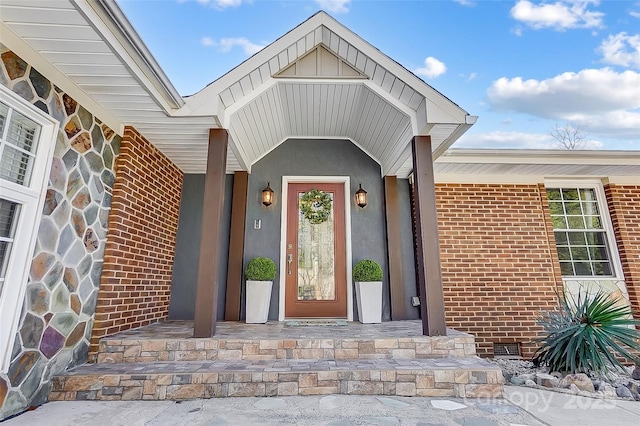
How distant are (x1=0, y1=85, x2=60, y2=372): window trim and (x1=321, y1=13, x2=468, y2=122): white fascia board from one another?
2801mm

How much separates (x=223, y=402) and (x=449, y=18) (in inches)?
338

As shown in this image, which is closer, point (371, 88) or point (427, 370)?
point (427, 370)

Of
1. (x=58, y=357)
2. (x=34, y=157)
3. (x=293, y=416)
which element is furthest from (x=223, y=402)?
(x=34, y=157)

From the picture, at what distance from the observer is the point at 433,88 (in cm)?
312

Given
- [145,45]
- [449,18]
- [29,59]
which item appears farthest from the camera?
[449,18]

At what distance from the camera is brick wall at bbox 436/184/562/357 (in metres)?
4.23

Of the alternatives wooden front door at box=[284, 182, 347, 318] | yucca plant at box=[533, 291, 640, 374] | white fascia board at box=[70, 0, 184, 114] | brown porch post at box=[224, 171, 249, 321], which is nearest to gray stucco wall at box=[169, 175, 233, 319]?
brown porch post at box=[224, 171, 249, 321]

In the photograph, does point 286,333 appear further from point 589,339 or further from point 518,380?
point 589,339

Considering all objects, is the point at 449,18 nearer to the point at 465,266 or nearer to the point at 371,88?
the point at 371,88

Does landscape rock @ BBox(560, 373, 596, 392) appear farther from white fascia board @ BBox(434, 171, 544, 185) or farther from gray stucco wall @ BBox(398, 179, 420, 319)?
white fascia board @ BBox(434, 171, 544, 185)

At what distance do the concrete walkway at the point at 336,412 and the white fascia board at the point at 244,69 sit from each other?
2689 mm

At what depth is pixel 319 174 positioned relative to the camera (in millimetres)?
4832

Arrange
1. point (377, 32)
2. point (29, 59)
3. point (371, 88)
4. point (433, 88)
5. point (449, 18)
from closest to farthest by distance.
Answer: point (29, 59), point (433, 88), point (371, 88), point (377, 32), point (449, 18)

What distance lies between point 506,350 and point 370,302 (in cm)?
210
